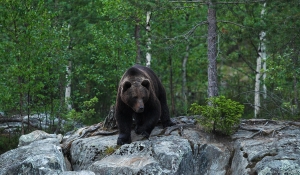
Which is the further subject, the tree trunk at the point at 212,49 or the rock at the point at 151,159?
the tree trunk at the point at 212,49

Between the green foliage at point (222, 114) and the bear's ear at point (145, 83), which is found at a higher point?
the bear's ear at point (145, 83)

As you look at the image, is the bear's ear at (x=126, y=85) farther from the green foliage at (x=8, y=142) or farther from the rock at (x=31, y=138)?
the green foliage at (x=8, y=142)

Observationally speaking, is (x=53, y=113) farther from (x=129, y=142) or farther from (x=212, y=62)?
(x=129, y=142)

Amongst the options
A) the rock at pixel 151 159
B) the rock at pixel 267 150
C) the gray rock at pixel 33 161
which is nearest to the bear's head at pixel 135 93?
the rock at pixel 151 159

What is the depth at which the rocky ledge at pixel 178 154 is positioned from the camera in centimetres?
783

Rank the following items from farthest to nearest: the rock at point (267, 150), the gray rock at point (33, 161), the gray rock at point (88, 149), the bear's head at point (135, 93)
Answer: the gray rock at point (88, 149) < the bear's head at point (135, 93) < the gray rock at point (33, 161) < the rock at point (267, 150)

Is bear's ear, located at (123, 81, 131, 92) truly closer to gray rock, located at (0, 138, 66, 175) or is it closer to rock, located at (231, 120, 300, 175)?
gray rock, located at (0, 138, 66, 175)

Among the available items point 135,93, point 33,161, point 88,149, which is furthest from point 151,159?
point 33,161

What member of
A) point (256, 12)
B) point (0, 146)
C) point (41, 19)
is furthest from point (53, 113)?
point (256, 12)

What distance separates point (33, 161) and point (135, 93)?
7.71ft

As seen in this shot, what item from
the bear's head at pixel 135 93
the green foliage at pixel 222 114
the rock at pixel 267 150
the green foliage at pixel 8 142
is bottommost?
the green foliage at pixel 8 142

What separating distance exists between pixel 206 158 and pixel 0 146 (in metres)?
8.23

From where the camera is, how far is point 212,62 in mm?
13727

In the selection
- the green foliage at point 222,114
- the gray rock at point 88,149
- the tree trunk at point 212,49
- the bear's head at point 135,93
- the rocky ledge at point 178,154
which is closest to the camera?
the rocky ledge at point 178,154
